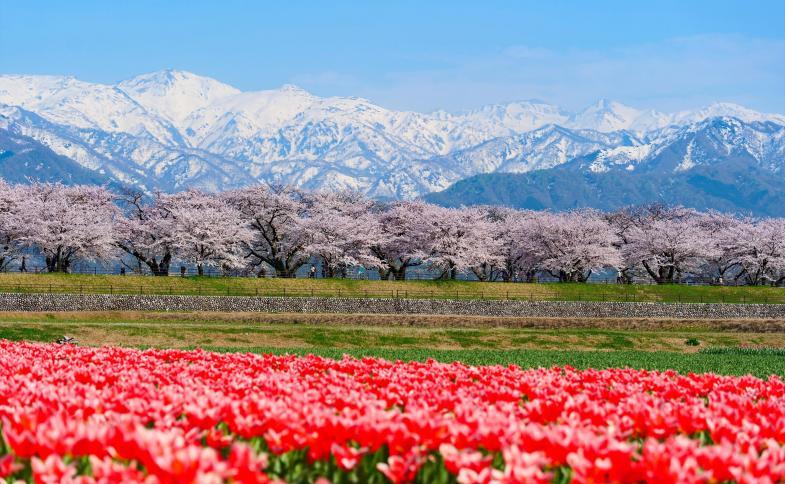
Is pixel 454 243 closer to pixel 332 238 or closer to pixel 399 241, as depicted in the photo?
pixel 399 241

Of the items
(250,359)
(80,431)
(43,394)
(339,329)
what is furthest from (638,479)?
(339,329)

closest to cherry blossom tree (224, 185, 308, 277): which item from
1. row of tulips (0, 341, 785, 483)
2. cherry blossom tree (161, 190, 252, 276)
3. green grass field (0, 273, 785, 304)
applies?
cherry blossom tree (161, 190, 252, 276)

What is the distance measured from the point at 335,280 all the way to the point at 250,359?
61227mm

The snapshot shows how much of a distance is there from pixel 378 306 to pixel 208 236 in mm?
27224

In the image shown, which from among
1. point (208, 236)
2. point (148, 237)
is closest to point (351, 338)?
point (208, 236)

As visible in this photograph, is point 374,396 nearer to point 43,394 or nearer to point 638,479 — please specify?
point 43,394

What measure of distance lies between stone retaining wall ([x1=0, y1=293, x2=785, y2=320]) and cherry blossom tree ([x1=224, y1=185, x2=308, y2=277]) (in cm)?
2557

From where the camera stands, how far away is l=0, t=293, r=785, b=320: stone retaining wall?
190ft

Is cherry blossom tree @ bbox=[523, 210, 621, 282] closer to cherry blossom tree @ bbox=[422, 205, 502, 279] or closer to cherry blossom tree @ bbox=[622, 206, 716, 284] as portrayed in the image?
cherry blossom tree @ bbox=[622, 206, 716, 284]

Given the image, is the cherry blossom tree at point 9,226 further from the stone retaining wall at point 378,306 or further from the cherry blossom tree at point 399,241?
the cherry blossom tree at point 399,241

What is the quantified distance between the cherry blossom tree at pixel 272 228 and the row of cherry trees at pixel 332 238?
127 mm

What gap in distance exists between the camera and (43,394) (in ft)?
29.3

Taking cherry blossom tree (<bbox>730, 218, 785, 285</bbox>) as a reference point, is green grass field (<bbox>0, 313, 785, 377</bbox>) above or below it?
below

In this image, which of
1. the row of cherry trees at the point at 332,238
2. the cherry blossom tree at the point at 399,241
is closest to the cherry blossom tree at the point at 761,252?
the row of cherry trees at the point at 332,238
